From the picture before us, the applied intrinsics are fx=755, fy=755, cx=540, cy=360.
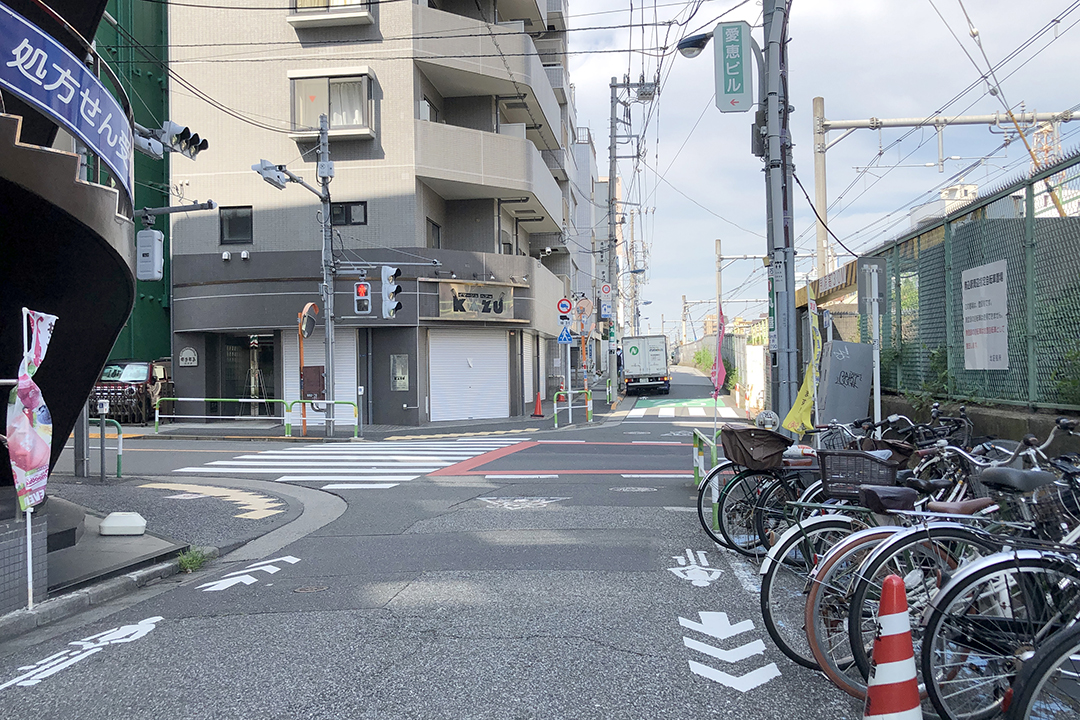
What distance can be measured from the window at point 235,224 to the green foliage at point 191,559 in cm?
1885

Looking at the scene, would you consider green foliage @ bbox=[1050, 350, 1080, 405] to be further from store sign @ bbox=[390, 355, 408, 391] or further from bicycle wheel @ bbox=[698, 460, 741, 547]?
A: store sign @ bbox=[390, 355, 408, 391]

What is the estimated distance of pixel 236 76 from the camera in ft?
78.9

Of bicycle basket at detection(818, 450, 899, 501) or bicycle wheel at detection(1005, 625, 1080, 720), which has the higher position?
bicycle basket at detection(818, 450, 899, 501)

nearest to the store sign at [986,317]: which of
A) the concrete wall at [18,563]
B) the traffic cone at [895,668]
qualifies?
the traffic cone at [895,668]

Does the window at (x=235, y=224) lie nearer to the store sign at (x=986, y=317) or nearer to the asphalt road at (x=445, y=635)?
the asphalt road at (x=445, y=635)

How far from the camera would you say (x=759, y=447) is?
246 inches

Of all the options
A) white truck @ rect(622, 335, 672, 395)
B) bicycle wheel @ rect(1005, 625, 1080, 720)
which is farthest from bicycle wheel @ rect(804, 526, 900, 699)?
white truck @ rect(622, 335, 672, 395)

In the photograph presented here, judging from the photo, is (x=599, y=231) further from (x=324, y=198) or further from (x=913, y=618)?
Answer: (x=913, y=618)

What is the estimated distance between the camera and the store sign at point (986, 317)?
Answer: 822cm

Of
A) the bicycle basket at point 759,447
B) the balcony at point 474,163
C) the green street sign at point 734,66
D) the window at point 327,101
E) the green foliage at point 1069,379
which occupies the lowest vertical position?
the bicycle basket at point 759,447

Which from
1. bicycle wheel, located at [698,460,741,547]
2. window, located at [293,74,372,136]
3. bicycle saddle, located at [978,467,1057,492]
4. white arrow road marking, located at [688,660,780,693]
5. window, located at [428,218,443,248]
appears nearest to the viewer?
bicycle saddle, located at [978,467,1057,492]

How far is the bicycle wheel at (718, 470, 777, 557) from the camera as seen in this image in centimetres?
655

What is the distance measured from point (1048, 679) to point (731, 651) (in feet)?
6.39

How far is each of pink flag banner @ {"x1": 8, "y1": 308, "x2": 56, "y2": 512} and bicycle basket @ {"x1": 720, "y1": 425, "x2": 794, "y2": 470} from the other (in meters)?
5.28
